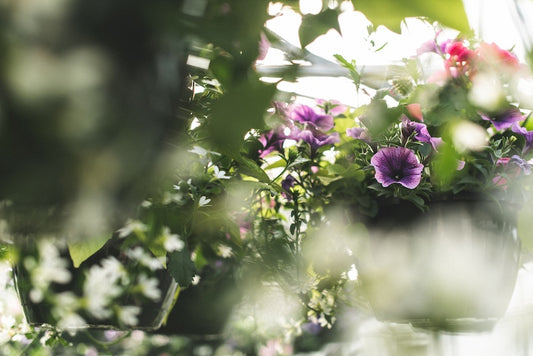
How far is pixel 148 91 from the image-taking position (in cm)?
13

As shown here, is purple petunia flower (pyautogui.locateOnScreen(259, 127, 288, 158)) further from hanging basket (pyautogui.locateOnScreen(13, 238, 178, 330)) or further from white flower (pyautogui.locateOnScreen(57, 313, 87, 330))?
white flower (pyautogui.locateOnScreen(57, 313, 87, 330))

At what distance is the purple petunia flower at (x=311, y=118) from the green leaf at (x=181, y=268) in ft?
0.80

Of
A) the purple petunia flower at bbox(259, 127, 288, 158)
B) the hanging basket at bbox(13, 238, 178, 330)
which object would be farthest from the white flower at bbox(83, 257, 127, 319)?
the purple petunia flower at bbox(259, 127, 288, 158)

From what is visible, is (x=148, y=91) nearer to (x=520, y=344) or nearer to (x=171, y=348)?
(x=520, y=344)

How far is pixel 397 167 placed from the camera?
0.55 m

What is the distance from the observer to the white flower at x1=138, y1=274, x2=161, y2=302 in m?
0.65

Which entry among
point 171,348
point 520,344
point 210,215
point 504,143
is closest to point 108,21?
point 210,215

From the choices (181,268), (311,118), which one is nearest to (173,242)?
(181,268)

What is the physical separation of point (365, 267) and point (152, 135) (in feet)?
1.78

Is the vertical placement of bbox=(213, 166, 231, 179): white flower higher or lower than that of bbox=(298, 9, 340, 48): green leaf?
lower

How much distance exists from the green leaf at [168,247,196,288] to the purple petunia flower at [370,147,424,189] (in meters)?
0.24

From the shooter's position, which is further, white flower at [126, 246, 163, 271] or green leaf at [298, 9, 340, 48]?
white flower at [126, 246, 163, 271]

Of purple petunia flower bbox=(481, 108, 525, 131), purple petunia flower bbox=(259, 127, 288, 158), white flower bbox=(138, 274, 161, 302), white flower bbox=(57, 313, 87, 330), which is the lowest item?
white flower bbox=(57, 313, 87, 330)

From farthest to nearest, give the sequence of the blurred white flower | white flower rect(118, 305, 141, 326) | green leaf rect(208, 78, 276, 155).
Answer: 1. white flower rect(118, 305, 141, 326)
2. the blurred white flower
3. green leaf rect(208, 78, 276, 155)
